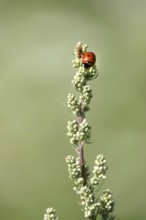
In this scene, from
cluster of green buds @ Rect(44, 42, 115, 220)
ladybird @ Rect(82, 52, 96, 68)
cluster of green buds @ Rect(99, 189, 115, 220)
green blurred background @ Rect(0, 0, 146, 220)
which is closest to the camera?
cluster of green buds @ Rect(44, 42, 115, 220)

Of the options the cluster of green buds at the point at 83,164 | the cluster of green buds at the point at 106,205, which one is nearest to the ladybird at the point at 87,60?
the cluster of green buds at the point at 83,164

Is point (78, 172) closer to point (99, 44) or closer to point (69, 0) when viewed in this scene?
point (99, 44)

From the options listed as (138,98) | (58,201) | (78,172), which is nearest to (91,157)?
(58,201)

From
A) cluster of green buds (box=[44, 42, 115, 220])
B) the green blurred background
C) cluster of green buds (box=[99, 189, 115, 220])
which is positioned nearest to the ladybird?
cluster of green buds (box=[44, 42, 115, 220])

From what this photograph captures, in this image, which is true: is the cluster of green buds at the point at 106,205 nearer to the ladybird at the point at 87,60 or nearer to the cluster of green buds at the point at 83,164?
the cluster of green buds at the point at 83,164

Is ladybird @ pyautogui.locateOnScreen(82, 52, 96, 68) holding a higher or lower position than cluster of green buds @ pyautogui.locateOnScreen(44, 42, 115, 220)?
higher

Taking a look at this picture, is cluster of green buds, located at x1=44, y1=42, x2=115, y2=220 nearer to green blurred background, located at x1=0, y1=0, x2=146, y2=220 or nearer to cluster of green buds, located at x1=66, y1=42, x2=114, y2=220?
cluster of green buds, located at x1=66, y1=42, x2=114, y2=220

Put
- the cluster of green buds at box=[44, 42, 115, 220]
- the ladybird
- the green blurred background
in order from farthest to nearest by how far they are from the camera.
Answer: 1. the green blurred background
2. the ladybird
3. the cluster of green buds at box=[44, 42, 115, 220]

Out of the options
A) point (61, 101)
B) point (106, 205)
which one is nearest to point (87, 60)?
point (106, 205)

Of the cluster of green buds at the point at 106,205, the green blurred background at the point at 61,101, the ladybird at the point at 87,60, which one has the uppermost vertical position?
the green blurred background at the point at 61,101
